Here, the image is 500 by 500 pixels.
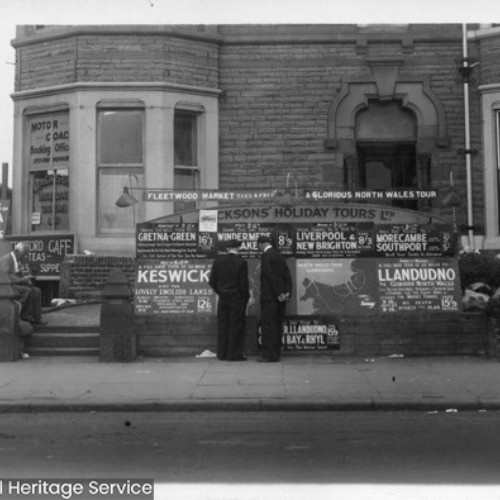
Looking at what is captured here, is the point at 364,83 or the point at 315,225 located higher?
the point at 364,83

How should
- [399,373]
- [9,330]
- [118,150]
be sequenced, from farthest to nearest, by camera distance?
1. [118,150]
2. [9,330]
3. [399,373]

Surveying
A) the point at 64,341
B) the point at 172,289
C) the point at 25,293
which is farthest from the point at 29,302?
the point at 172,289

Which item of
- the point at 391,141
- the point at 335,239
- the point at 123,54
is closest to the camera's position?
the point at 335,239

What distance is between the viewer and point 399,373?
11.0 metres

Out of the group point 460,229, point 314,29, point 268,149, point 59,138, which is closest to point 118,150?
point 59,138

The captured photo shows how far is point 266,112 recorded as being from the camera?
1658 cm

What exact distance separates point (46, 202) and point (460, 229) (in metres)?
8.24

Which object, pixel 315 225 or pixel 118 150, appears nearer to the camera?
pixel 315 225

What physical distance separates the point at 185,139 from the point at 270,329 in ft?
18.8

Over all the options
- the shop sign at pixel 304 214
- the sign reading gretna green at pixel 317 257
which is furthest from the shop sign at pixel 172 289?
the shop sign at pixel 304 214

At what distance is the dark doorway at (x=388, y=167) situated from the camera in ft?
56.0

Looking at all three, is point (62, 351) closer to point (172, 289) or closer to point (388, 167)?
point (172, 289)

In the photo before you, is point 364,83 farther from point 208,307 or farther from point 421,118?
point 208,307

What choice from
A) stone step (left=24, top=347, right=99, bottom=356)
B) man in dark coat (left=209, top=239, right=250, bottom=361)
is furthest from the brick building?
man in dark coat (left=209, top=239, right=250, bottom=361)
